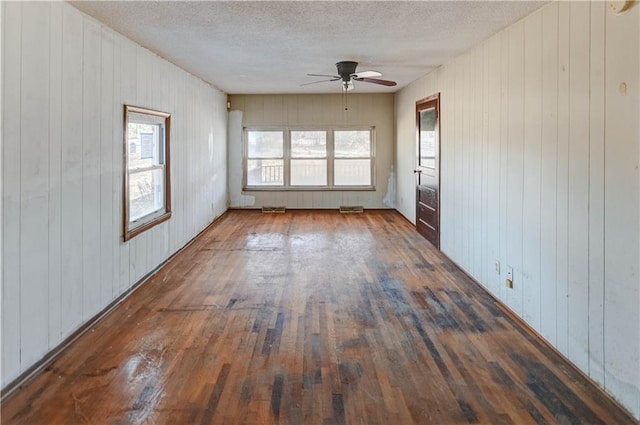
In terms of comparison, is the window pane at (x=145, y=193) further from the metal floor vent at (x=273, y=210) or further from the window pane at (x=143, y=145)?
the metal floor vent at (x=273, y=210)

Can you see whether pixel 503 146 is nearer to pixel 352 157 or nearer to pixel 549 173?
pixel 549 173

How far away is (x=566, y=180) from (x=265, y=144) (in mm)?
7206

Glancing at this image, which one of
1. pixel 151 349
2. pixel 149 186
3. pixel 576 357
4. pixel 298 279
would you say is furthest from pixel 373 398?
pixel 149 186

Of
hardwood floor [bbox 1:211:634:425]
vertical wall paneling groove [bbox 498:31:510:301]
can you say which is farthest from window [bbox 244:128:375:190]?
vertical wall paneling groove [bbox 498:31:510:301]

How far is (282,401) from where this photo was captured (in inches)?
92.6

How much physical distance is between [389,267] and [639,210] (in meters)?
3.07

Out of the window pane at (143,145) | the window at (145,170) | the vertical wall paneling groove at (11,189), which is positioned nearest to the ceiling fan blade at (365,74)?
the window at (145,170)

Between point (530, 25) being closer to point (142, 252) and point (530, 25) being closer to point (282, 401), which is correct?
point (282, 401)

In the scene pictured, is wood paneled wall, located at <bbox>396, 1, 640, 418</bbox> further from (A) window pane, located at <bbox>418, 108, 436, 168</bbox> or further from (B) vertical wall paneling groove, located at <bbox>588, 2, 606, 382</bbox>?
(A) window pane, located at <bbox>418, 108, 436, 168</bbox>

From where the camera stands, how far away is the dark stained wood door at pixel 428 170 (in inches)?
238

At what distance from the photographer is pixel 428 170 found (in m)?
6.65

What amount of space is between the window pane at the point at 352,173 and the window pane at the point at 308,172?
0.26 m

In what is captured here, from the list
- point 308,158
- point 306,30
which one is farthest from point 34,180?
point 308,158

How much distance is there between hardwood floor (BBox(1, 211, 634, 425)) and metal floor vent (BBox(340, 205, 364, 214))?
441 cm
